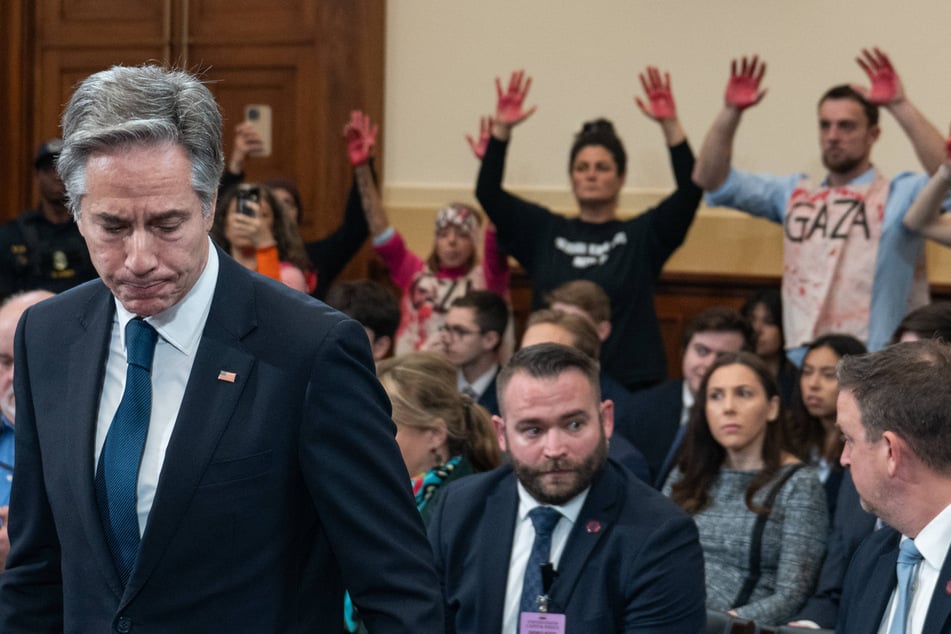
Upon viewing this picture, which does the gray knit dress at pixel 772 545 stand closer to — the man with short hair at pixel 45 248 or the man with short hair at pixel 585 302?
the man with short hair at pixel 585 302

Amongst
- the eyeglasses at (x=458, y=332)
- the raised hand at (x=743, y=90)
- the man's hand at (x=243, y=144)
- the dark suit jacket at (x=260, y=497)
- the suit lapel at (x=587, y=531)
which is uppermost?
the raised hand at (x=743, y=90)

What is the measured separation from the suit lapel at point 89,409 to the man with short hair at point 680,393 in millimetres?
2968

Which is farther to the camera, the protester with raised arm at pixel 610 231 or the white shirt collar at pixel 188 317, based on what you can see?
the protester with raised arm at pixel 610 231

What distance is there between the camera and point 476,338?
4.92 meters

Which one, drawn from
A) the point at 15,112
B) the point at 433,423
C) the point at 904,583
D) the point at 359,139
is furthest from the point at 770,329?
the point at 15,112

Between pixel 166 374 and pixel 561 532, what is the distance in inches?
61.1

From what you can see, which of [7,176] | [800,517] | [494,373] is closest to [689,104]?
[494,373]

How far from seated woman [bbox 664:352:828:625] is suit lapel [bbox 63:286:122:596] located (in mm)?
2262

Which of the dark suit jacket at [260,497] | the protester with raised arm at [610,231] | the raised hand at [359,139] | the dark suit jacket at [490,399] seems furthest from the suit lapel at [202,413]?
the raised hand at [359,139]

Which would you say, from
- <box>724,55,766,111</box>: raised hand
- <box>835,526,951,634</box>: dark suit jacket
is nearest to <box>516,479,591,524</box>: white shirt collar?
<box>835,526,951,634</box>: dark suit jacket

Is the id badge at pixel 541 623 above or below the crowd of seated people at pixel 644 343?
below

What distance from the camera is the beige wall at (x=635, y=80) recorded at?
19.9 feet

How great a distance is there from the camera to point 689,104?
251 inches

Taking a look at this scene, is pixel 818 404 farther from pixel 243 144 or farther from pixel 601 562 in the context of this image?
pixel 243 144
